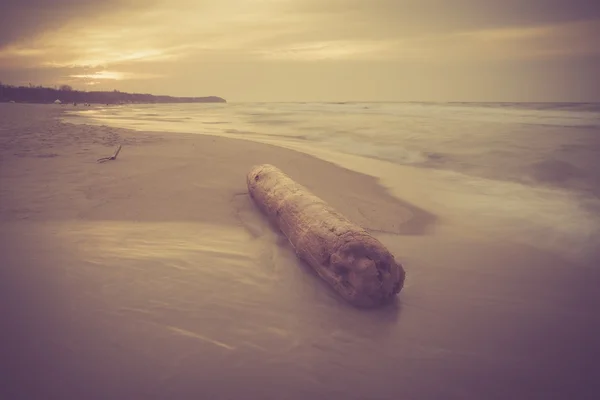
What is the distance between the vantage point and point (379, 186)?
21.2ft

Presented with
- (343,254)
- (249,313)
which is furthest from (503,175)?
(249,313)

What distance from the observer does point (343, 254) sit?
263 centimetres

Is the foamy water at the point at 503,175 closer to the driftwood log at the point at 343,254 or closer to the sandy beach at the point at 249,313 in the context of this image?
the sandy beach at the point at 249,313

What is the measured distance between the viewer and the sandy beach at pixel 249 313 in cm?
185

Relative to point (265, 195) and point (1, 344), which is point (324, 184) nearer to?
point (265, 195)

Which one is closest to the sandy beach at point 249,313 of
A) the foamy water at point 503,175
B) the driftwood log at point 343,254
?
the driftwood log at point 343,254

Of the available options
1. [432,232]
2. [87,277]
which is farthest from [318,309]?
[432,232]

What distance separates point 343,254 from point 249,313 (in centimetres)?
83

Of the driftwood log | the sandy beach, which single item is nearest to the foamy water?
the sandy beach

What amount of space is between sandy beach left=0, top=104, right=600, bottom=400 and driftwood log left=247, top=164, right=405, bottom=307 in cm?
13

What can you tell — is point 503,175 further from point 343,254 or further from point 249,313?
point 249,313

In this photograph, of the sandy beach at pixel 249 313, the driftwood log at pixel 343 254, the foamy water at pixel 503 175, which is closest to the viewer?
the sandy beach at pixel 249 313

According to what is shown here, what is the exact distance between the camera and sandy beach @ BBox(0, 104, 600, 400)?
1.85 meters

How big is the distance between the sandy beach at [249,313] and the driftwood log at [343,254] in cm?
13
